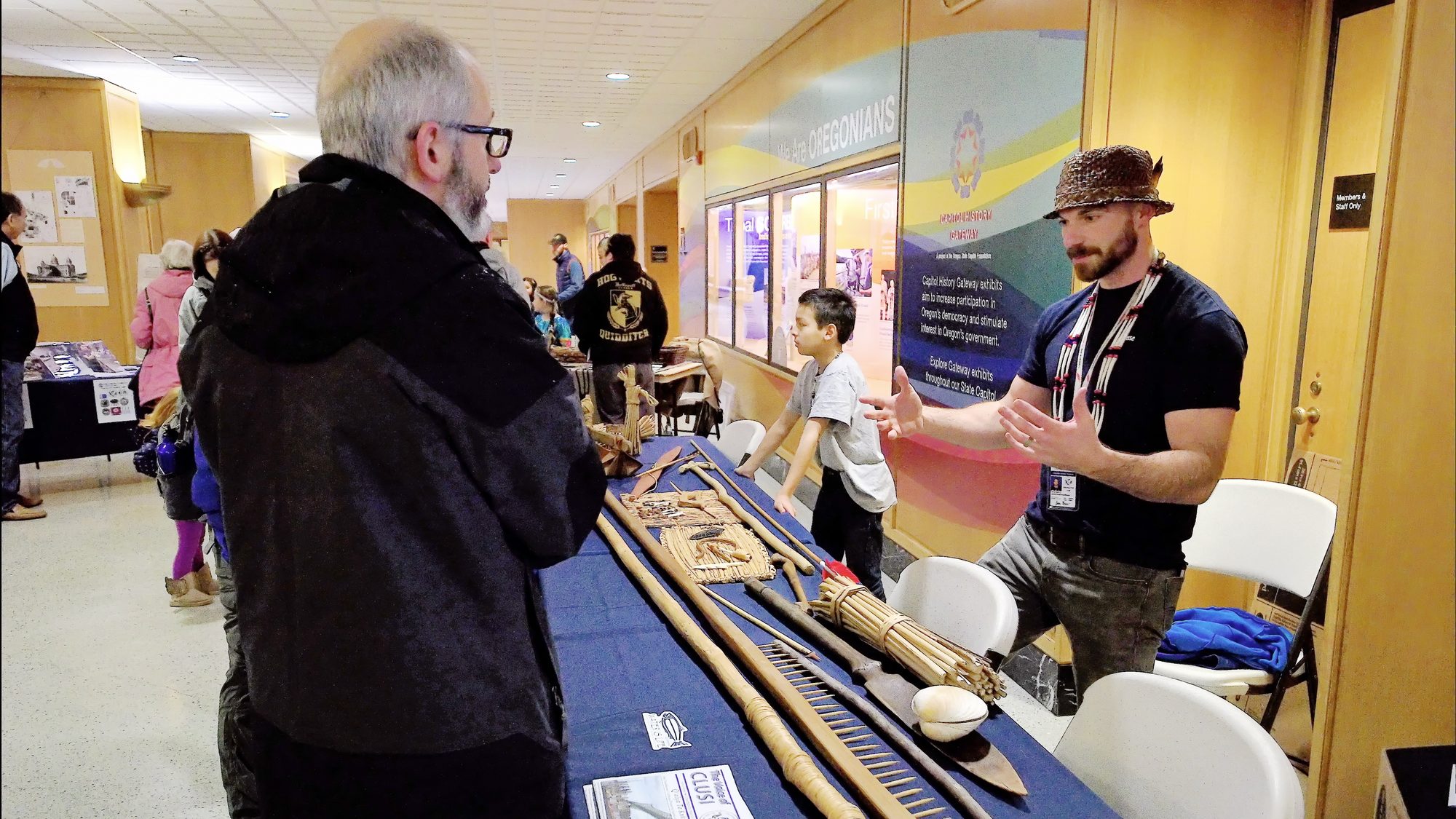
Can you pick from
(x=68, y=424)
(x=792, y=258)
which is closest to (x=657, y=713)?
(x=792, y=258)

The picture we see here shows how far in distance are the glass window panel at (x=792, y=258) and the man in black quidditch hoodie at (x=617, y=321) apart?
2.95 ft

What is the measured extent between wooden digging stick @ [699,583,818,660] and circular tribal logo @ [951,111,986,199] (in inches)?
90.5

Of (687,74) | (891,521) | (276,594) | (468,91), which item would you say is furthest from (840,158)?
(276,594)

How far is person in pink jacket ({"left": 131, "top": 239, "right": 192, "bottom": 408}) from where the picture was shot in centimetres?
528

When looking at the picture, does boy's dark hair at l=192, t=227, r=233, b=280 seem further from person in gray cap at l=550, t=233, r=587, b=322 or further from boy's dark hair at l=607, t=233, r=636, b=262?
person in gray cap at l=550, t=233, r=587, b=322

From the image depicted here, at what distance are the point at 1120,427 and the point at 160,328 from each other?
5.48 metres

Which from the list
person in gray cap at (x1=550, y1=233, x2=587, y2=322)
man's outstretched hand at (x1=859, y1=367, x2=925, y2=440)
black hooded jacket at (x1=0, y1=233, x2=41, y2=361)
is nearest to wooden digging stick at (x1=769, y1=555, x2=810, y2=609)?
man's outstretched hand at (x1=859, y1=367, x2=925, y2=440)

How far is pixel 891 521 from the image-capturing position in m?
4.60

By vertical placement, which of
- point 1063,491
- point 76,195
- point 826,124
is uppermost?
point 826,124

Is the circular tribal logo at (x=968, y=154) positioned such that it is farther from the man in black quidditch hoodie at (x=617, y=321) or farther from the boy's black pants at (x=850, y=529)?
the man in black quidditch hoodie at (x=617, y=321)

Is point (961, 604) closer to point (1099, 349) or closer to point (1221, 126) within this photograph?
point (1099, 349)

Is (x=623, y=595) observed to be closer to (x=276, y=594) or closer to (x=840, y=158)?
(x=276, y=594)

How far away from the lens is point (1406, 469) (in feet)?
4.21

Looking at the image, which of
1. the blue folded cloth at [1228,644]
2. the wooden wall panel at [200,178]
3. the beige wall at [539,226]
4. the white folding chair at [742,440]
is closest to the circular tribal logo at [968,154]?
the white folding chair at [742,440]
